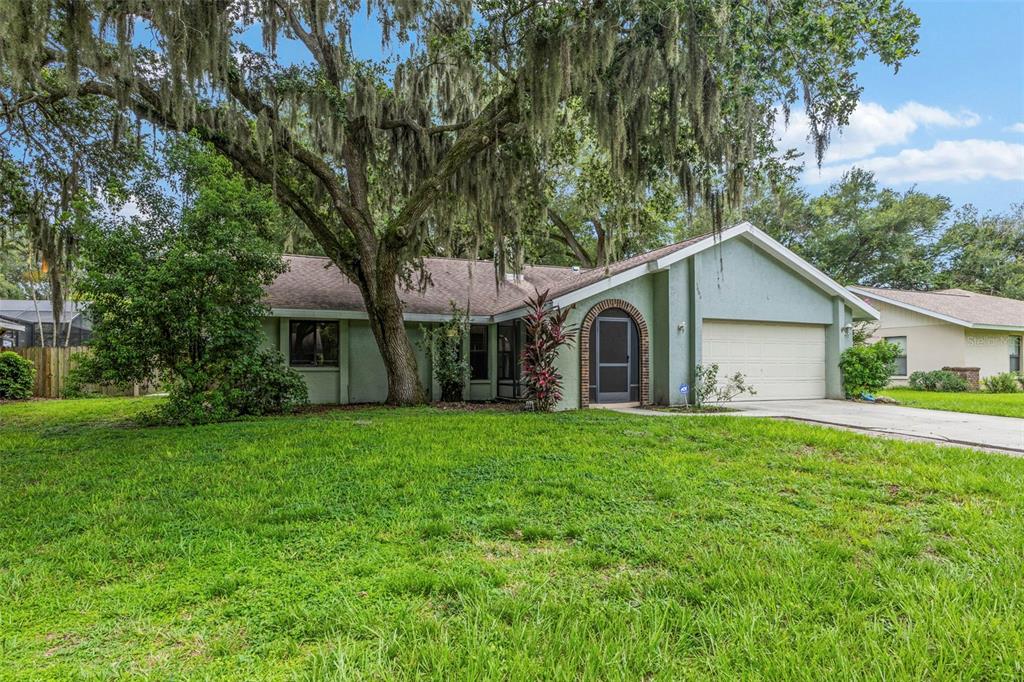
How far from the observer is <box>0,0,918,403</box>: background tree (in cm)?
646

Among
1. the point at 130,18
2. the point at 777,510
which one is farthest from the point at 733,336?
the point at 130,18

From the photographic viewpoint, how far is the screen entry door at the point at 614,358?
1077cm

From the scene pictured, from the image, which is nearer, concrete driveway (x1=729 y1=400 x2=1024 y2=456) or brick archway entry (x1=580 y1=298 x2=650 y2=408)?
concrete driveway (x1=729 y1=400 x2=1024 y2=456)

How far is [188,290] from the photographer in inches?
311

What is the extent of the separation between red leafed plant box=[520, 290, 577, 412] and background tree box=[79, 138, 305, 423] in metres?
4.60

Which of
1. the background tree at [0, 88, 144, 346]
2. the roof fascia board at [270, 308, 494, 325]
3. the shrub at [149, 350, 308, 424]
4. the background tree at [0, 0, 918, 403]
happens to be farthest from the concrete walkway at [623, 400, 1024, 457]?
the background tree at [0, 88, 144, 346]

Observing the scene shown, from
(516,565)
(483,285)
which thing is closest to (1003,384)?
(483,285)

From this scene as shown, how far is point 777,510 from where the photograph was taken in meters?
3.80

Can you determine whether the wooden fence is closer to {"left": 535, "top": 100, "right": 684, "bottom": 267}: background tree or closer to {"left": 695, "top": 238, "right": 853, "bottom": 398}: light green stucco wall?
{"left": 535, "top": 100, "right": 684, "bottom": 267}: background tree

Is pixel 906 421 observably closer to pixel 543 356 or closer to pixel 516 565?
pixel 543 356

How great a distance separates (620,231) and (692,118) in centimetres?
461

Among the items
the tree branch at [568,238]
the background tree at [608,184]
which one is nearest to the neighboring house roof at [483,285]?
the background tree at [608,184]

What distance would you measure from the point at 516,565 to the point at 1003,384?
17786 mm

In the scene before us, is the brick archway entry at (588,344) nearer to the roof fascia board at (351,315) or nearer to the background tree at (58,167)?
the roof fascia board at (351,315)
